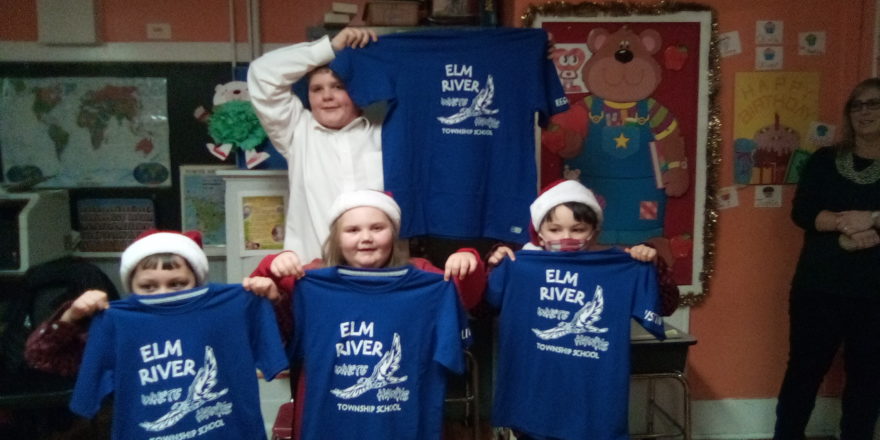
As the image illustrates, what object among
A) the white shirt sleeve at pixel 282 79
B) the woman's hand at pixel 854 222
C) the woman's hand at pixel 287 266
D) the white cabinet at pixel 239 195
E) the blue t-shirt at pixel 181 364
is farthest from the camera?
the white cabinet at pixel 239 195

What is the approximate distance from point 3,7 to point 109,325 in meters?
2.09

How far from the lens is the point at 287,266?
1482 millimetres

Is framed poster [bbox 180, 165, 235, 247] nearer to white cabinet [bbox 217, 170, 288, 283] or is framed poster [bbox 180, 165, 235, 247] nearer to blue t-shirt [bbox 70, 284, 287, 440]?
white cabinet [bbox 217, 170, 288, 283]

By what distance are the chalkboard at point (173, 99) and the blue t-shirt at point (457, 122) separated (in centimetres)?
110

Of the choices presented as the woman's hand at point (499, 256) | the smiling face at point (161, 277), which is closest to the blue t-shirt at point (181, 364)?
the smiling face at point (161, 277)

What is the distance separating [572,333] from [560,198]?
37 centimetres

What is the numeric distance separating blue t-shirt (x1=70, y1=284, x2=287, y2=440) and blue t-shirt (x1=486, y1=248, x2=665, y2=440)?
63 cm

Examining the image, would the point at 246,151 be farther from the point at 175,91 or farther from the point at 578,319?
the point at 578,319

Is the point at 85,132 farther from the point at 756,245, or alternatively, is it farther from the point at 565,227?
the point at 756,245

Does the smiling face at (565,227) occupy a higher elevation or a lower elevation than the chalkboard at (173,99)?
lower

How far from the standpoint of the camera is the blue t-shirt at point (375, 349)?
1451 millimetres

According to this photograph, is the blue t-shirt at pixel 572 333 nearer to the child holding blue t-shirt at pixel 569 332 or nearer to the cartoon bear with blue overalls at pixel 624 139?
the child holding blue t-shirt at pixel 569 332

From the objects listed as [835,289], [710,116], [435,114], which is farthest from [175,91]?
[835,289]

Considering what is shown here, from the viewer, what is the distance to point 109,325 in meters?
1.37
